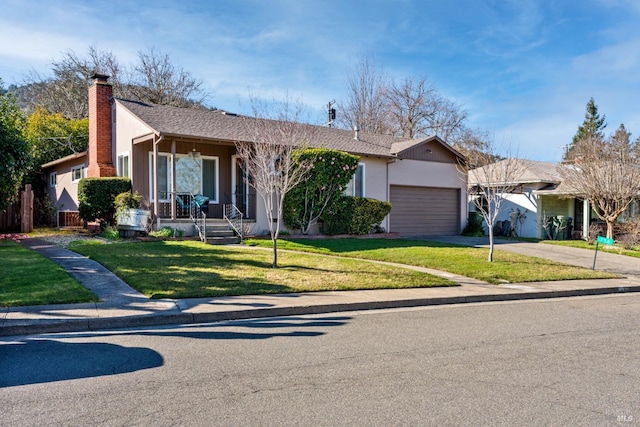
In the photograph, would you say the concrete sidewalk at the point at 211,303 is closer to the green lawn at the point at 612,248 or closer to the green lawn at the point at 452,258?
the green lawn at the point at 452,258

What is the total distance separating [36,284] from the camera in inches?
346

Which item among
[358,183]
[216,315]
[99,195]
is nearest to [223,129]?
[99,195]

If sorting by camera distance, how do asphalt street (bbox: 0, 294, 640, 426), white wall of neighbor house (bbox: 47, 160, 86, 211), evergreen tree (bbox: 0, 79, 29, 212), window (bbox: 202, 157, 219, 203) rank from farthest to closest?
white wall of neighbor house (bbox: 47, 160, 86, 211), window (bbox: 202, 157, 219, 203), evergreen tree (bbox: 0, 79, 29, 212), asphalt street (bbox: 0, 294, 640, 426)

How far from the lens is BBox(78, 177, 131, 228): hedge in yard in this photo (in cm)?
1747

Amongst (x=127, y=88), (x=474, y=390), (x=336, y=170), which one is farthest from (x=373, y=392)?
(x=127, y=88)

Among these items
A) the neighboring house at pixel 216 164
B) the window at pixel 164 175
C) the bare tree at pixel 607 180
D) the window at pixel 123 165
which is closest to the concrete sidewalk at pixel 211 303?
the neighboring house at pixel 216 164

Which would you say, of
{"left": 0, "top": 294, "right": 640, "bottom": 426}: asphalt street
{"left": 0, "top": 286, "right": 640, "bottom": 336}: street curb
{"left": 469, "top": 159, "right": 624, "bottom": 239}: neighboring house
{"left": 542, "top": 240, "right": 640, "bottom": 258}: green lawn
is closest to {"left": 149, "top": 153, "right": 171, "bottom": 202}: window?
{"left": 0, "top": 286, "right": 640, "bottom": 336}: street curb

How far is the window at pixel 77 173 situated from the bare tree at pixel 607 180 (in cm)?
2150

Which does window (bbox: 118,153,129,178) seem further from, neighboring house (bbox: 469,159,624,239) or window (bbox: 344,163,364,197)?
neighboring house (bbox: 469,159,624,239)

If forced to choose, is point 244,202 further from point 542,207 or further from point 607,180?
point 542,207

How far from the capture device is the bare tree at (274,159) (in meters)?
11.8

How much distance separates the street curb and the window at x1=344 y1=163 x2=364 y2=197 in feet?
36.0

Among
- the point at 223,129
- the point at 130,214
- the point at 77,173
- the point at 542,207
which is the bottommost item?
the point at 130,214

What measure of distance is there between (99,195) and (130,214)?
2509 mm
